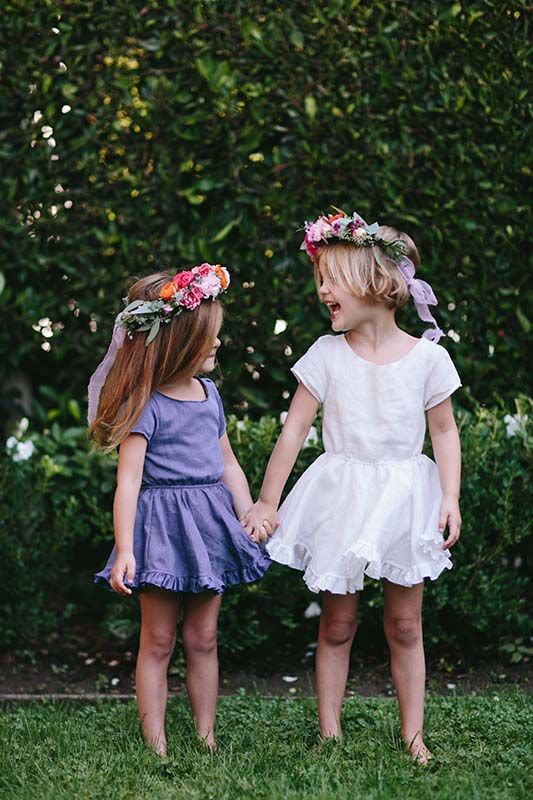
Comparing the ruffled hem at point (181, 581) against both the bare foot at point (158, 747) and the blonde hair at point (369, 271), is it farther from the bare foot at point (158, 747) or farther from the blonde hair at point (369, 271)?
the blonde hair at point (369, 271)

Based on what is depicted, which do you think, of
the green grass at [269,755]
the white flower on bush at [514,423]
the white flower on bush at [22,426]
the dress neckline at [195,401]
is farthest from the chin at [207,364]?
the white flower on bush at [22,426]

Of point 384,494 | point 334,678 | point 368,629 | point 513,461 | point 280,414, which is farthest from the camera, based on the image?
point 280,414

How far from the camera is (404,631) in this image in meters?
3.36

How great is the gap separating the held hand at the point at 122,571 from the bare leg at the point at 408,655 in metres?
A: 0.82

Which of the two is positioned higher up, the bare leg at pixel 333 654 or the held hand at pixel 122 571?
the held hand at pixel 122 571

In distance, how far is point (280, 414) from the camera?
494cm

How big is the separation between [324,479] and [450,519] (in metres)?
0.40

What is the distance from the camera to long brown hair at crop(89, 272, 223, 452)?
3207mm

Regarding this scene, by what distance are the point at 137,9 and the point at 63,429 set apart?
6.26 ft

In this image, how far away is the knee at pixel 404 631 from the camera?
11.0 ft

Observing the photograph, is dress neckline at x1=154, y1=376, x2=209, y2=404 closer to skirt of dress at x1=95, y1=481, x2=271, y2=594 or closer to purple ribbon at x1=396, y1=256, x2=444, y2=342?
skirt of dress at x1=95, y1=481, x2=271, y2=594

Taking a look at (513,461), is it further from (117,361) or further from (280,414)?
(117,361)

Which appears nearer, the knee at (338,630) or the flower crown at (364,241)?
the flower crown at (364,241)

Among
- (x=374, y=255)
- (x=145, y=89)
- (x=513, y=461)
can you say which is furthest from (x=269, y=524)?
(x=145, y=89)
